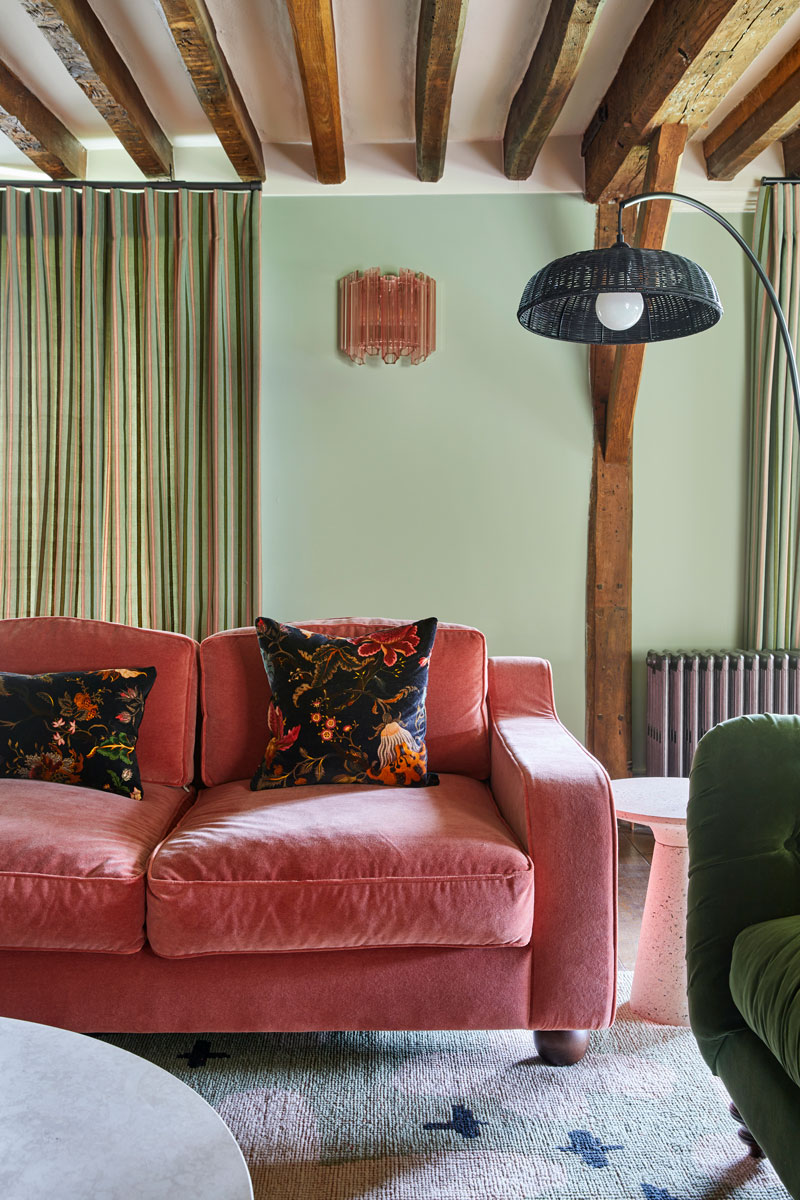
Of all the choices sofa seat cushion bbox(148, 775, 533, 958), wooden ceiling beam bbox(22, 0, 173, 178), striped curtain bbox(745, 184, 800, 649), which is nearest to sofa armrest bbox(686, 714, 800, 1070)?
sofa seat cushion bbox(148, 775, 533, 958)

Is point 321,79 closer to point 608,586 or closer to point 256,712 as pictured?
point 256,712

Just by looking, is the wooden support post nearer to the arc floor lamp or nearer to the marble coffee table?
the arc floor lamp

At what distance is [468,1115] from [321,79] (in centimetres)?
282

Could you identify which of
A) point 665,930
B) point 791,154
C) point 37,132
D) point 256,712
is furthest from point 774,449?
point 37,132

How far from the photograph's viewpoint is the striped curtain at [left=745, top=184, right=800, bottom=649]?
3391 mm

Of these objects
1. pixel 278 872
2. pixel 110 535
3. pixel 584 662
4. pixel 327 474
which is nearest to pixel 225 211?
pixel 327 474

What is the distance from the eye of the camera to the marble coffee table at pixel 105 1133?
772mm

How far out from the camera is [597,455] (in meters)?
3.53

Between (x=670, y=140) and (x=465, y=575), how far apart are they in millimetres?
1711

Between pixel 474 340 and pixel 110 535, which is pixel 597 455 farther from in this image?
pixel 110 535

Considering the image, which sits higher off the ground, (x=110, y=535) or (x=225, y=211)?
(x=225, y=211)

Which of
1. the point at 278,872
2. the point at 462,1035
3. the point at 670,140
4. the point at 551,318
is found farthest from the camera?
the point at 670,140

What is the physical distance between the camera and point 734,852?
1.41 metres

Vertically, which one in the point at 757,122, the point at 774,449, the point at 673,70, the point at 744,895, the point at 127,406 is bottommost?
the point at 744,895
